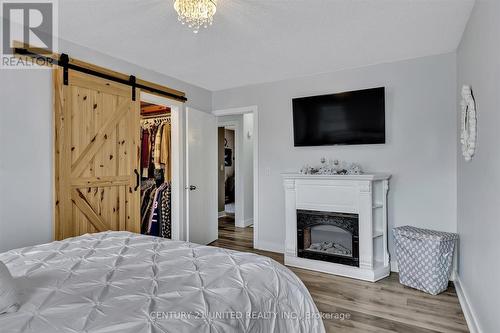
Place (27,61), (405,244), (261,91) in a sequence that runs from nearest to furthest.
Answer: (27,61) → (405,244) → (261,91)

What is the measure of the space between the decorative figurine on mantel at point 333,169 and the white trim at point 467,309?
1.41 meters

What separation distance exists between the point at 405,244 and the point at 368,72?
2000 millimetres

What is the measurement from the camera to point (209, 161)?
4.51 meters

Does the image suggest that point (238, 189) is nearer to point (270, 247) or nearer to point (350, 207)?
point (270, 247)

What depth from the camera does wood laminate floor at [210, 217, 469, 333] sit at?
2234mm

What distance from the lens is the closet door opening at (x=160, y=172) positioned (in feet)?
13.0

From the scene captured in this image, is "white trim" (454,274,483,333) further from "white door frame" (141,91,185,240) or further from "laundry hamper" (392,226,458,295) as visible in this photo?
"white door frame" (141,91,185,240)

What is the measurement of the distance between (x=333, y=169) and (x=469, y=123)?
158cm

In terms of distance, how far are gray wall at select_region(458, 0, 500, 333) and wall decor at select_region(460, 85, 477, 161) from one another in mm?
63

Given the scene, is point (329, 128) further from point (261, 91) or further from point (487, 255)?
point (487, 255)

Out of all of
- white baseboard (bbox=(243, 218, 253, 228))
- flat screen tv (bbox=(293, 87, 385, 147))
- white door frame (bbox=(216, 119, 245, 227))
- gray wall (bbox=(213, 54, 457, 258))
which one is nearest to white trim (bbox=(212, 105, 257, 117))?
gray wall (bbox=(213, 54, 457, 258))

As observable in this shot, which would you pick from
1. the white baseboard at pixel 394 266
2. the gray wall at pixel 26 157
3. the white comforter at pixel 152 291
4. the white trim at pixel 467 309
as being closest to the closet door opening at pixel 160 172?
the gray wall at pixel 26 157

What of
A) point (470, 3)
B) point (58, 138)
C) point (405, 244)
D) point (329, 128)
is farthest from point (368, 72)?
point (58, 138)

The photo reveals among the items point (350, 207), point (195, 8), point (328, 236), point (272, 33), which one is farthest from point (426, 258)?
point (195, 8)
